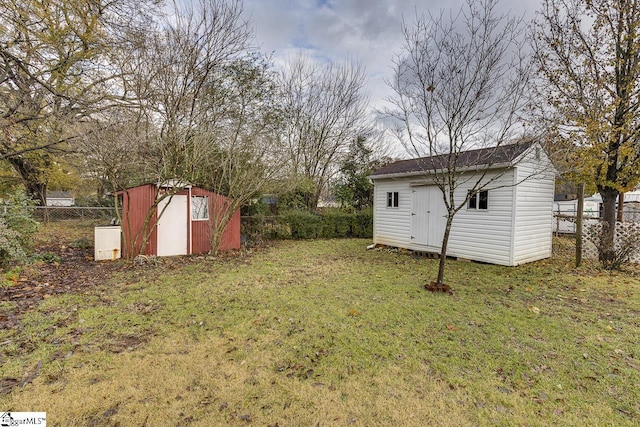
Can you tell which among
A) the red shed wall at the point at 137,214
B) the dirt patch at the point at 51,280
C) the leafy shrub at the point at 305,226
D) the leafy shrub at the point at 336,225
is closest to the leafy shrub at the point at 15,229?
the dirt patch at the point at 51,280

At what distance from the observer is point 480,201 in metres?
7.23

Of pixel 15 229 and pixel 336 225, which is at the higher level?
pixel 15 229

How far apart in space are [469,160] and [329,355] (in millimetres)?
6774

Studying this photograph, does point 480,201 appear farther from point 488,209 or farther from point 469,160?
point 469,160

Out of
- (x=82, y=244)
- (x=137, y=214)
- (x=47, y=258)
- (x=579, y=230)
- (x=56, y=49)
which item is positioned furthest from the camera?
(x=82, y=244)

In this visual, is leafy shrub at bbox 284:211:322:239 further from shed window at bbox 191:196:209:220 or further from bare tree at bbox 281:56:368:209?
shed window at bbox 191:196:209:220

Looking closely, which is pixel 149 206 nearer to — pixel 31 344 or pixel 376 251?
pixel 31 344

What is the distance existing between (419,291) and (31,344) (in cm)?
508

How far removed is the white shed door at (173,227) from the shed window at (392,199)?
6281mm

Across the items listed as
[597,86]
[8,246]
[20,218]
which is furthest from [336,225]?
[8,246]

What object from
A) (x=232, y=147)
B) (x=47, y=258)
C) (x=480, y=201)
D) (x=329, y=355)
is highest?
(x=232, y=147)

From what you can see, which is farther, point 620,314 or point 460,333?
point 620,314

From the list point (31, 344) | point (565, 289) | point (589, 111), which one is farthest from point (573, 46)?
point (31, 344)

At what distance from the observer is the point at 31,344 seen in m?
2.94
